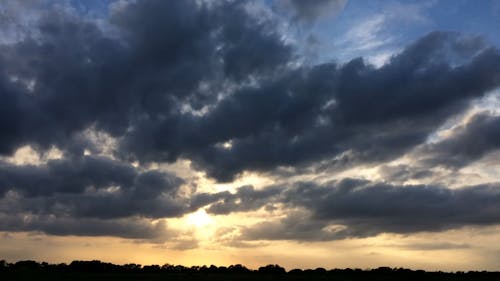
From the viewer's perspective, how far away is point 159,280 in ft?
558

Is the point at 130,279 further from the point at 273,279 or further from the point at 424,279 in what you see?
the point at 424,279

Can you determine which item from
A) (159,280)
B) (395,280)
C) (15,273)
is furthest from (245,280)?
(15,273)

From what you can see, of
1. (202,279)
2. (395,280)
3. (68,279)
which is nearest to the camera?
(68,279)

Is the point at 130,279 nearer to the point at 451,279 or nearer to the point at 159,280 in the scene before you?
the point at 159,280

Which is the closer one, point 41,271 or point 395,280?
point 41,271

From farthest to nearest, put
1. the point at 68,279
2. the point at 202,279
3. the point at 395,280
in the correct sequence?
the point at 395,280 < the point at 202,279 < the point at 68,279

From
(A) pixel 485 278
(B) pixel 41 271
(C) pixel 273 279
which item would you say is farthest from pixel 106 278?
(A) pixel 485 278

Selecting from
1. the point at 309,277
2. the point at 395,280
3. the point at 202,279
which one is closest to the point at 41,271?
the point at 202,279

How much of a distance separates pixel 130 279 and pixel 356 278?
251ft

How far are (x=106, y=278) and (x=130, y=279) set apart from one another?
24.3 ft

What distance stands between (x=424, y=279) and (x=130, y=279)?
103078mm

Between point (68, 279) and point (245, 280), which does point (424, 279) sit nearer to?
Result: point (245, 280)

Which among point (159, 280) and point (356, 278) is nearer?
point (159, 280)

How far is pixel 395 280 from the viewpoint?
618 ft
